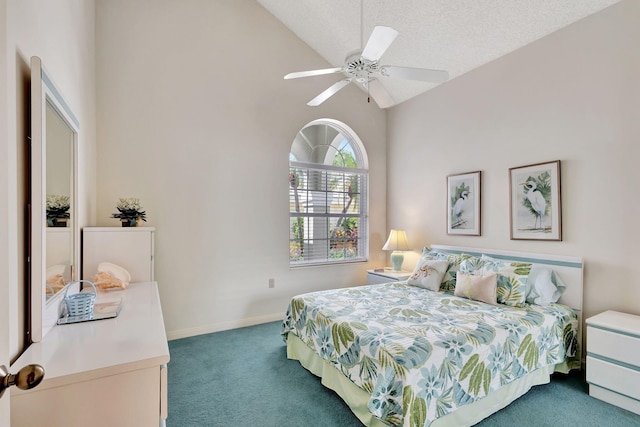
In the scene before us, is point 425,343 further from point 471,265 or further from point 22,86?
point 22,86

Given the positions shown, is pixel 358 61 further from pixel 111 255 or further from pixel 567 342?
pixel 567 342

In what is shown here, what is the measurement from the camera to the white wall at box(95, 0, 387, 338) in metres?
3.16

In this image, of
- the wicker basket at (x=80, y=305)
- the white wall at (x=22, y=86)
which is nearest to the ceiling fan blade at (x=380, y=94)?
the white wall at (x=22, y=86)

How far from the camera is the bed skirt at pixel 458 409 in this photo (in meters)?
1.85

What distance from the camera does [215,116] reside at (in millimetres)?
3574

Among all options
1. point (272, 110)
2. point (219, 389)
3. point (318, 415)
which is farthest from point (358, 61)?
point (219, 389)

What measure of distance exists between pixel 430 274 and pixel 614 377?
146 cm

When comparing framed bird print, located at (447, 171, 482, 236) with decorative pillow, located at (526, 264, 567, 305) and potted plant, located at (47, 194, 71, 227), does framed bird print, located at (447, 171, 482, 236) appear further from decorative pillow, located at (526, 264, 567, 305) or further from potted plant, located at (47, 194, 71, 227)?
potted plant, located at (47, 194, 71, 227)

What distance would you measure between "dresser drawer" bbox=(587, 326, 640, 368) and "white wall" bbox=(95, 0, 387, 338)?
9.31ft

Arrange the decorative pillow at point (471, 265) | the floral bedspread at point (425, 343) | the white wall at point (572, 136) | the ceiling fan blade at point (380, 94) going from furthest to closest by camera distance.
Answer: the decorative pillow at point (471, 265) → the ceiling fan blade at point (380, 94) → the white wall at point (572, 136) → the floral bedspread at point (425, 343)

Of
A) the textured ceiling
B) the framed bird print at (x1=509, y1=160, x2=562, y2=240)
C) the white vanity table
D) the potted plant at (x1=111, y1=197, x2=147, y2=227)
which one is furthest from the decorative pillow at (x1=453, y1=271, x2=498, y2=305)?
the potted plant at (x1=111, y1=197, x2=147, y2=227)

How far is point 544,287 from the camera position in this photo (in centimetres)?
274

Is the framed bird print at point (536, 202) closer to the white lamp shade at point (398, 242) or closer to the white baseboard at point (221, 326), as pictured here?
the white lamp shade at point (398, 242)

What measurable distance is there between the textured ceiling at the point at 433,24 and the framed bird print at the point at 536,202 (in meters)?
1.26
